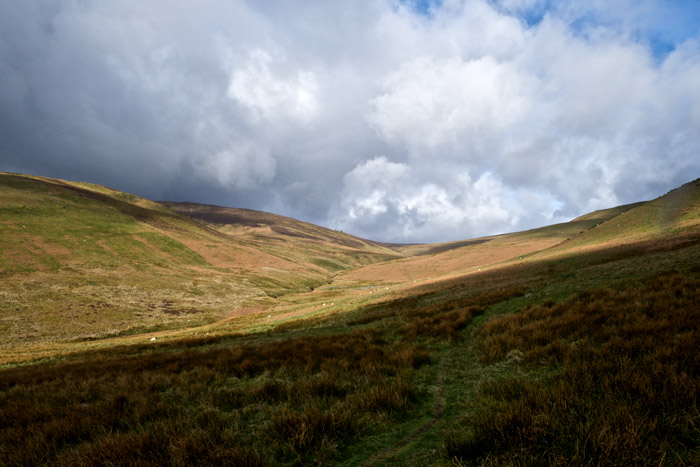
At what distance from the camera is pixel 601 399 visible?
170 inches

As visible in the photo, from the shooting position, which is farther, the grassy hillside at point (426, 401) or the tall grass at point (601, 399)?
the grassy hillside at point (426, 401)

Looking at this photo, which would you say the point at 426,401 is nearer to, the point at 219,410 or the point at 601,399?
the point at 601,399

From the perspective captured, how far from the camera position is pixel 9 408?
811 cm

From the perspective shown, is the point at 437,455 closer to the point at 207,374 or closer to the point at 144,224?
the point at 207,374

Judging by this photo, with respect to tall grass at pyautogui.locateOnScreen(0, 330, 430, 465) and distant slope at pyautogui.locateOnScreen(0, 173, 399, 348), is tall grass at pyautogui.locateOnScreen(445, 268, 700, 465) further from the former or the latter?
distant slope at pyautogui.locateOnScreen(0, 173, 399, 348)

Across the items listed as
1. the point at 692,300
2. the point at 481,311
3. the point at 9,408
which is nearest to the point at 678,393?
the point at 692,300

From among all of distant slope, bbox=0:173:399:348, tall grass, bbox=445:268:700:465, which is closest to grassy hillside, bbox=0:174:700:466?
tall grass, bbox=445:268:700:465

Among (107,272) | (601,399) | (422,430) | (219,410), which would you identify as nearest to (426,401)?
(422,430)

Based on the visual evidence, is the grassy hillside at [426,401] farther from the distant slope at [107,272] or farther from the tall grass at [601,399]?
the distant slope at [107,272]

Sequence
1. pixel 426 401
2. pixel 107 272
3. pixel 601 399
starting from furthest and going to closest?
pixel 107 272
pixel 426 401
pixel 601 399

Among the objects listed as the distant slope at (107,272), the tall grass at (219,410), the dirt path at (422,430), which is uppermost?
the distant slope at (107,272)

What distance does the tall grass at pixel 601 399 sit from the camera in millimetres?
3156

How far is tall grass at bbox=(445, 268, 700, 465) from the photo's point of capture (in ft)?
10.4

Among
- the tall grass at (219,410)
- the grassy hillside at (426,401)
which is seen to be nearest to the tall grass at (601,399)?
the grassy hillside at (426,401)
